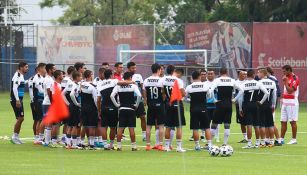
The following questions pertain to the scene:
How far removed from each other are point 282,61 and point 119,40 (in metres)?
10.9

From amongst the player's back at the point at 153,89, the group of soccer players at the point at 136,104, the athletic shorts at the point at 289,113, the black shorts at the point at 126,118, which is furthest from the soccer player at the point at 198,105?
the athletic shorts at the point at 289,113

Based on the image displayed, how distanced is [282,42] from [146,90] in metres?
30.9

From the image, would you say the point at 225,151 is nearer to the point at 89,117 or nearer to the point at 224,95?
the point at 224,95

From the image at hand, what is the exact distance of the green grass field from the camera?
70.0 ft

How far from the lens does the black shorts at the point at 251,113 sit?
27.8m

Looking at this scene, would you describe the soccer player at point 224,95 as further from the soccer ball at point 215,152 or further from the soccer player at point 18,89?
the soccer player at point 18,89

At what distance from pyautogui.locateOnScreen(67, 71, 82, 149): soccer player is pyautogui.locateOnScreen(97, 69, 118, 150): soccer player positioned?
616mm

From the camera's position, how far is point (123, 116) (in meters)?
26.4

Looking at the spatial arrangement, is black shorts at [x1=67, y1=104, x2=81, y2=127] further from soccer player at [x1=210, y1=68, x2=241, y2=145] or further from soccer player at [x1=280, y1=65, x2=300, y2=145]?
soccer player at [x1=280, y1=65, x2=300, y2=145]

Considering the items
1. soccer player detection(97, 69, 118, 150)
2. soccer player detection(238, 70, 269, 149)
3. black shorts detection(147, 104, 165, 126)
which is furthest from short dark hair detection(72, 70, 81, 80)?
soccer player detection(238, 70, 269, 149)

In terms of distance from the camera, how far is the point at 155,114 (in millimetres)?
27000

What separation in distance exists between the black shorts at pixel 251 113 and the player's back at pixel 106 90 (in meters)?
3.74

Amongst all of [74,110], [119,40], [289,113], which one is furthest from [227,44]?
[74,110]

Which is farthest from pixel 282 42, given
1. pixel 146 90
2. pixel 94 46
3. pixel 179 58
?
pixel 146 90
